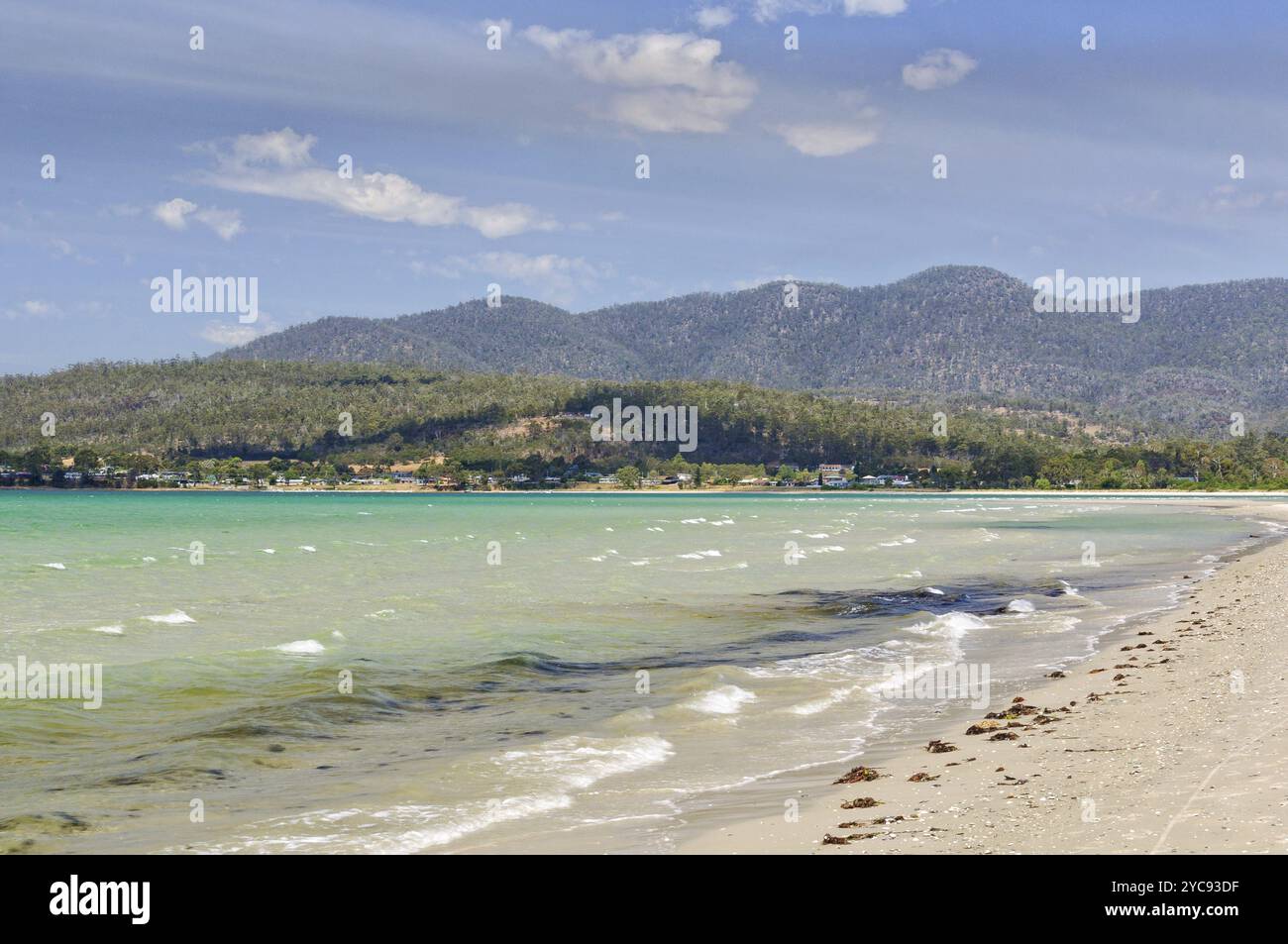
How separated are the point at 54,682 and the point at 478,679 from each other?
7172 mm

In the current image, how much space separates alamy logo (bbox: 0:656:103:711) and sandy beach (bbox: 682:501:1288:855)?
1231 centimetres

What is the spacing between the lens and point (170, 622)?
26.1m

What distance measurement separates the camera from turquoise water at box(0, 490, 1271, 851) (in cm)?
1077

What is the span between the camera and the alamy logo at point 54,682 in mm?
17031

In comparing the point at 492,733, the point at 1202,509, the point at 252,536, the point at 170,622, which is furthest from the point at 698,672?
the point at 1202,509
